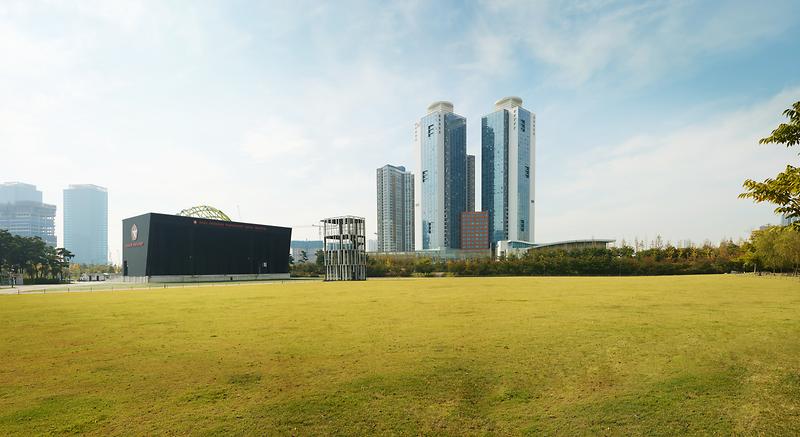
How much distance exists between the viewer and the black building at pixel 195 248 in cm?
8300

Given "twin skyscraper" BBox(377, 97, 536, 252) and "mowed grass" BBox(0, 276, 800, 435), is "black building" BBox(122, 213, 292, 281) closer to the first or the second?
"mowed grass" BBox(0, 276, 800, 435)

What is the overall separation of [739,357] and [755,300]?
20912mm

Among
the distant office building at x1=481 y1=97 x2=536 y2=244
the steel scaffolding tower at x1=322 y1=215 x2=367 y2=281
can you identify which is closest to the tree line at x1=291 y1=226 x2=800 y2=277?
the steel scaffolding tower at x1=322 y1=215 x2=367 y2=281

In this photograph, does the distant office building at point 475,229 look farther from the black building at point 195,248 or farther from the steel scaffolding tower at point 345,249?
the steel scaffolding tower at point 345,249

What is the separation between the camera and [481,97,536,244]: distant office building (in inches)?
7032

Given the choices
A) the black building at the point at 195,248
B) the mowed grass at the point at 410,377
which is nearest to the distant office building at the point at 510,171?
the black building at the point at 195,248

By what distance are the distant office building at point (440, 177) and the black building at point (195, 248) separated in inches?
3696

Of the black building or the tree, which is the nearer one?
the tree

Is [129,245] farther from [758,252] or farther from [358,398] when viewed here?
[758,252]

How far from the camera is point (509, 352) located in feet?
44.0

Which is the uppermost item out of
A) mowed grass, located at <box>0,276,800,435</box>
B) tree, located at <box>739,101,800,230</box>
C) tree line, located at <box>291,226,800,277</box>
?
tree, located at <box>739,101,800,230</box>

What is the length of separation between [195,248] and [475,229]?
12902cm

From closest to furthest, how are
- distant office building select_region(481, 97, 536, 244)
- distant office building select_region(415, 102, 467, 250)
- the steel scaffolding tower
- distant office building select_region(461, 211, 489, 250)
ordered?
the steel scaffolding tower
distant office building select_region(481, 97, 536, 244)
distant office building select_region(415, 102, 467, 250)
distant office building select_region(461, 211, 489, 250)

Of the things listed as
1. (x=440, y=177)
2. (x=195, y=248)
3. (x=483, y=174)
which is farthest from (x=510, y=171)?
(x=195, y=248)
